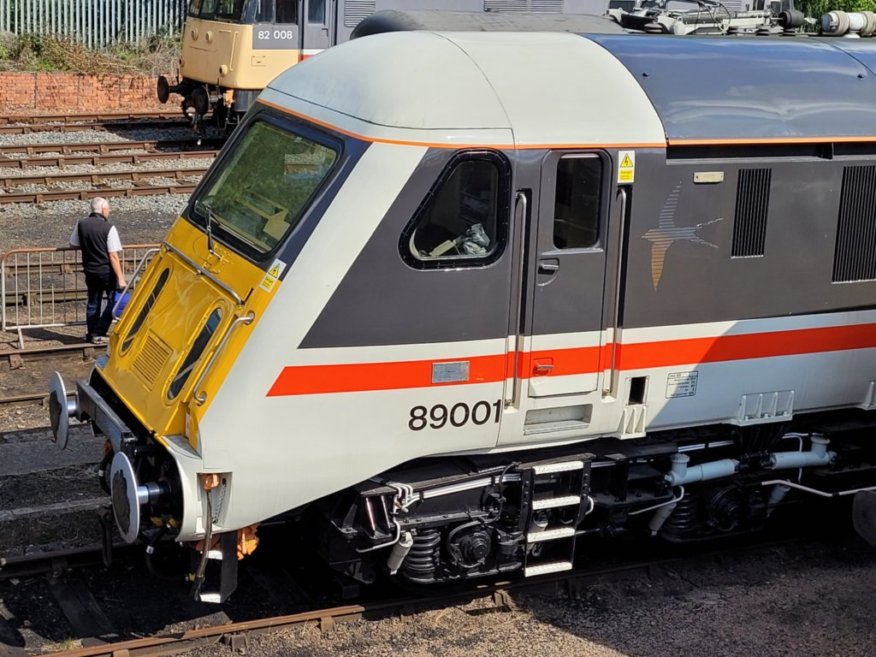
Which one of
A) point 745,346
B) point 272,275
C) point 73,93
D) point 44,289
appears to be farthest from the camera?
point 73,93

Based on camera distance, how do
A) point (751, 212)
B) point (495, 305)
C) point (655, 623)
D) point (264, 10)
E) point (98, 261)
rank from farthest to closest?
point (264, 10), point (98, 261), point (655, 623), point (751, 212), point (495, 305)

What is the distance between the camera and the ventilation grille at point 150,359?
729 cm

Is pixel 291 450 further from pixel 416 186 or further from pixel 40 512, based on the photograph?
pixel 40 512

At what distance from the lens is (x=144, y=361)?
7508 mm

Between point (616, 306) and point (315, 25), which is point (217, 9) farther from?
point (616, 306)

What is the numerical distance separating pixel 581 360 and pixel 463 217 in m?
1.15

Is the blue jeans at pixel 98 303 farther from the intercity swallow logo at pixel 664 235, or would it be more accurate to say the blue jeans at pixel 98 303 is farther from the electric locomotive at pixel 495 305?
the intercity swallow logo at pixel 664 235

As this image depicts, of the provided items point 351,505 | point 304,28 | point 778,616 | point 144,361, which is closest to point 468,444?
point 351,505

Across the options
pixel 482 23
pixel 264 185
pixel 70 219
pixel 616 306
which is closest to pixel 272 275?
pixel 264 185

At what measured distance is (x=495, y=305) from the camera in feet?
23.2

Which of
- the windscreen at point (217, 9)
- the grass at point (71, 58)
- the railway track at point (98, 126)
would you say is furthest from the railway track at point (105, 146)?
the grass at point (71, 58)

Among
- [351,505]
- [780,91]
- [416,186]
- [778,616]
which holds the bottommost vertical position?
[778,616]

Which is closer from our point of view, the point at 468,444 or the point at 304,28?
the point at 468,444

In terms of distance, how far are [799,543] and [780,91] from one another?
3.43 m
